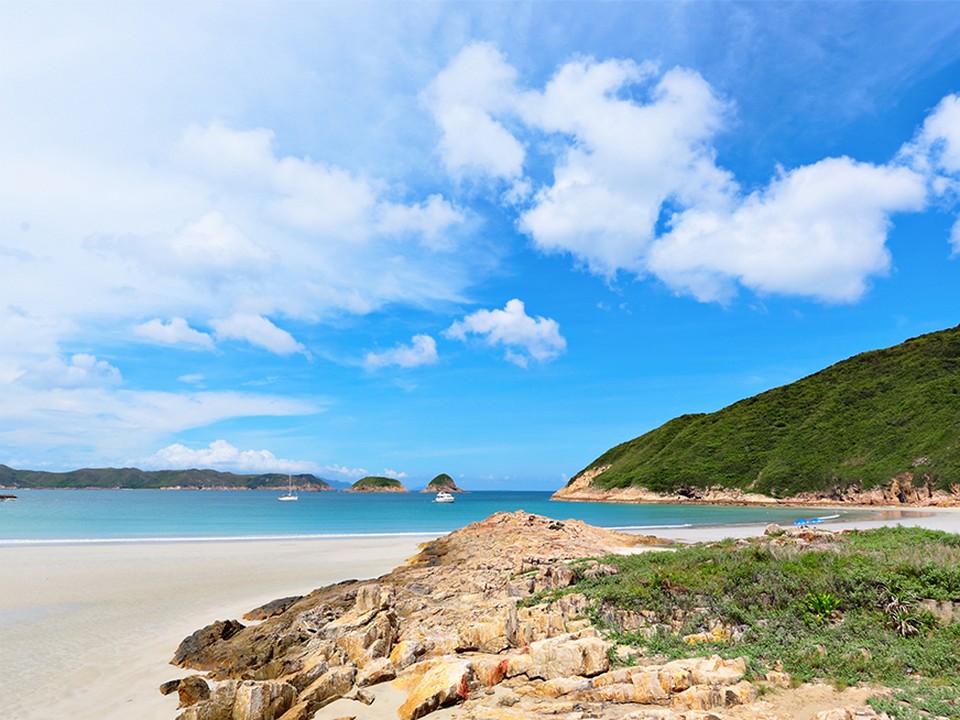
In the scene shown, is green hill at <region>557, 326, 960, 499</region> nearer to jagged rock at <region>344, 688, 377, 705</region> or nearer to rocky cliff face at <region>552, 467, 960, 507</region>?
rocky cliff face at <region>552, 467, 960, 507</region>

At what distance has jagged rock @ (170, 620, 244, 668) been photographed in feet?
45.4

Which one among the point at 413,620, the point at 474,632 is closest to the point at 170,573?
the point at 413,620

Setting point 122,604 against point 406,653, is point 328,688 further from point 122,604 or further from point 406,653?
point 122,604

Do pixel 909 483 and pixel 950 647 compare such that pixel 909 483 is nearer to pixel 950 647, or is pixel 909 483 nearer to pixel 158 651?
pixel 950 647

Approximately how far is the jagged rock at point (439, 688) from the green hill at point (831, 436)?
305 ft

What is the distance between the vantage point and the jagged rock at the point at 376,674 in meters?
11.0

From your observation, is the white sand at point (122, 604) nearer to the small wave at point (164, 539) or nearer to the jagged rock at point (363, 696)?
the small wave at point (164, 539)

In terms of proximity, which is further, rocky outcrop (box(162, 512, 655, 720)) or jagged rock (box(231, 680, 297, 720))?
rocky outcrop (box(162, 512, 655, 720))

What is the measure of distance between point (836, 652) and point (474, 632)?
6.65 m

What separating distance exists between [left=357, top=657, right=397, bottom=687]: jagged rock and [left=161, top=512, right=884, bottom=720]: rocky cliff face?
0.08 feet

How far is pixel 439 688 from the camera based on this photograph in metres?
9.64

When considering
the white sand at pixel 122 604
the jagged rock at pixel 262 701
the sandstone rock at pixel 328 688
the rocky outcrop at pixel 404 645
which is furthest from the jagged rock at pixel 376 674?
the white sand at pixel 122 604

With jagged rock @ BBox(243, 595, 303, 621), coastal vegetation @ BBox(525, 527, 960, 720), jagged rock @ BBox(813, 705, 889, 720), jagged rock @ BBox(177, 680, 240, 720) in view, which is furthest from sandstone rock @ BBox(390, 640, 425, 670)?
jagged rock @ BBox(243, 595, 303, 621)

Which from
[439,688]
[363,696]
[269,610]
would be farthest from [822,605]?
[269,610]
